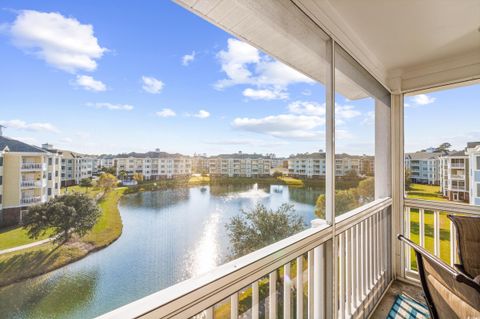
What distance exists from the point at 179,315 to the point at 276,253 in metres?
0.55

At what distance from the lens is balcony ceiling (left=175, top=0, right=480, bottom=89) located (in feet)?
3.68

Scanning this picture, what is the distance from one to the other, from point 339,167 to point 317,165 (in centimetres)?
29

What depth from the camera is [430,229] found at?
2674mm

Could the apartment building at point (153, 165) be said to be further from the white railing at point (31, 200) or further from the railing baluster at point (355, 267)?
the railing baluster at point (355, 267)

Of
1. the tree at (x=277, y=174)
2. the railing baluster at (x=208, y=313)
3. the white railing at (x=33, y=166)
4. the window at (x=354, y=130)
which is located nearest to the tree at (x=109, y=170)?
the white railing at (x=33, y=166)

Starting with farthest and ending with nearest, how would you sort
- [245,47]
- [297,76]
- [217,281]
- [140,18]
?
[297,76] < [245,47] < [217,281] < [140,18]

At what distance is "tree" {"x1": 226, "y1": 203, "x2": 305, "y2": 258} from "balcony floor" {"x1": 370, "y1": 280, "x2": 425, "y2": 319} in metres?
1.60

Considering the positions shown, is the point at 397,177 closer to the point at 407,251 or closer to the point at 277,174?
the point at 407,251

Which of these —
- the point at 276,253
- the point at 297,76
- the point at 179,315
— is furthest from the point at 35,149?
the point at 297,76

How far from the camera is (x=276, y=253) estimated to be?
1146 mm

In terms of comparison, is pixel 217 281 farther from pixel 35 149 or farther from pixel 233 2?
pixel 233 2

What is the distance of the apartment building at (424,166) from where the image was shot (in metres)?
2.60

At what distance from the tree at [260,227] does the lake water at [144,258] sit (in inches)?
2.0

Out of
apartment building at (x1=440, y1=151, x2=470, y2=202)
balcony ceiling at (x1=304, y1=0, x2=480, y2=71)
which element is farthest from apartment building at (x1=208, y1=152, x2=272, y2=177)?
apartment building at (x1=440, y1=151, x2=470, y2=202)
